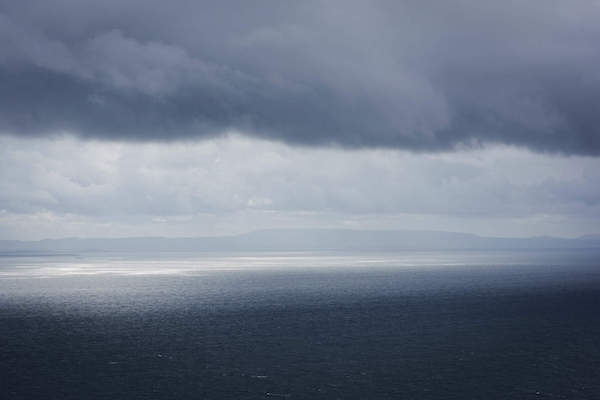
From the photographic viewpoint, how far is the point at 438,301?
152250 millimetres

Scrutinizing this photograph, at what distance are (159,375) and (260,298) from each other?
95874mm

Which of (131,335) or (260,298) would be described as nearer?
(131,335)

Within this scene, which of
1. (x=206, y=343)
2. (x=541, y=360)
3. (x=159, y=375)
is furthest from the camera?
(x=206, y=343)

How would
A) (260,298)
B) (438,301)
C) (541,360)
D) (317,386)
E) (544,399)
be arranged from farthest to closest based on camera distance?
(260,298)
(438,301)
(541,360)
(317,386)
(544,399)

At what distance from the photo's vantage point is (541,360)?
77.6 m

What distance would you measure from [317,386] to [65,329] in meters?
63.1

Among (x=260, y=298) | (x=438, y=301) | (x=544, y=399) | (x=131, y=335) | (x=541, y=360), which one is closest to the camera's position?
(x=544, y=399)

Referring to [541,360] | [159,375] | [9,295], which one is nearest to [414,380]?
[541,360]

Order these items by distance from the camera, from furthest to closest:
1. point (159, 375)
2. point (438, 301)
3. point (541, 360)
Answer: point (438, 301), point (541, 360), point (159, 375)

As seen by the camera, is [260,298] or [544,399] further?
[260,298]

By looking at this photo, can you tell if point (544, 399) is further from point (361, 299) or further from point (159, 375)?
point (361, 299)

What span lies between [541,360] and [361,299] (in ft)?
274

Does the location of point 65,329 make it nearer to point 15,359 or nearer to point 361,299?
point 15,359

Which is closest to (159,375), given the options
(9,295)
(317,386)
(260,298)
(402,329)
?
(317,386)
